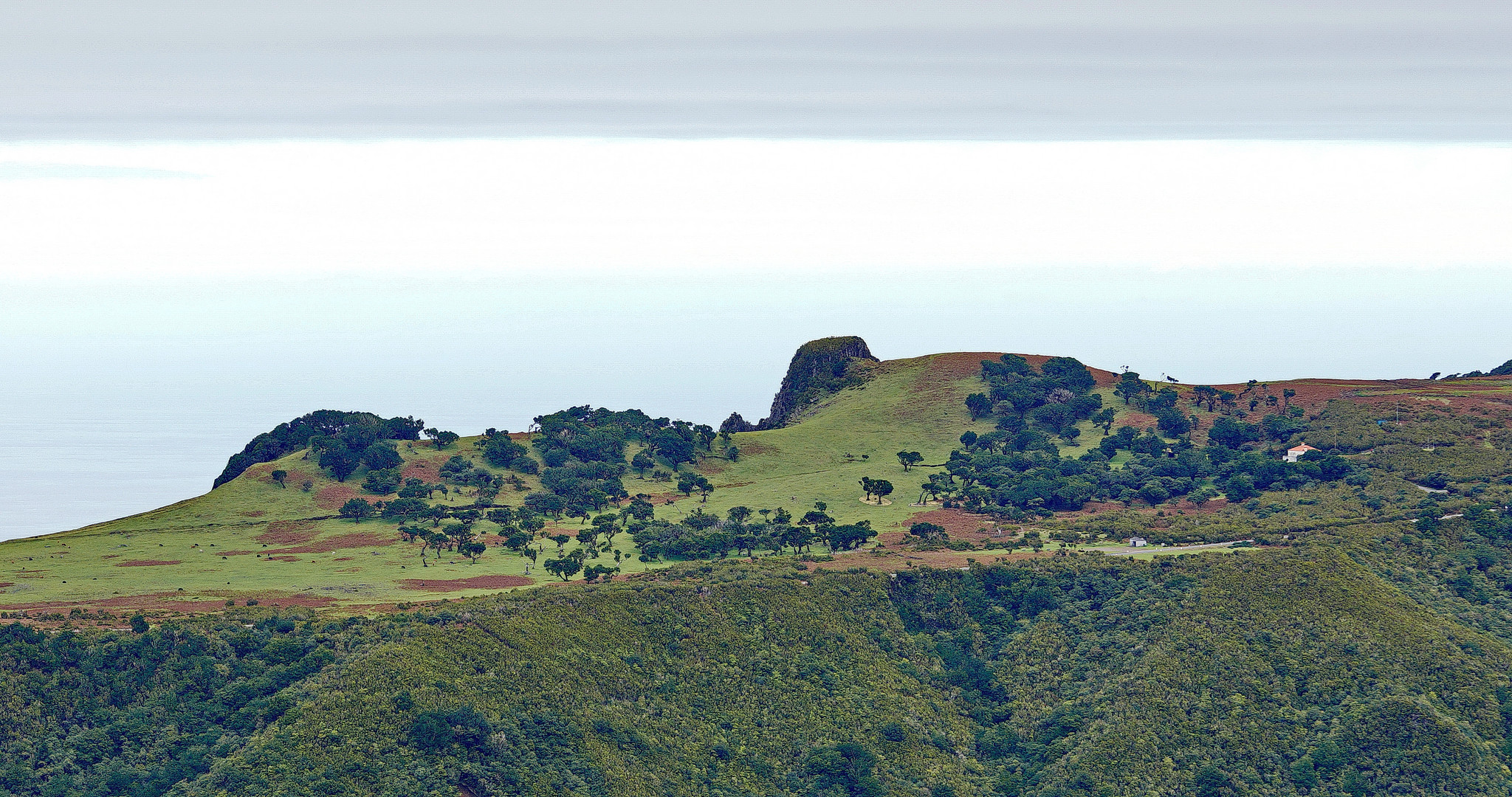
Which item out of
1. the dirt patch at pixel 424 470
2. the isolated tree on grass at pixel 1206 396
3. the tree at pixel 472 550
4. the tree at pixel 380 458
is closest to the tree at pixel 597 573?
the tree at pixel 472 550

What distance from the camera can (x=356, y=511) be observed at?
444 ft

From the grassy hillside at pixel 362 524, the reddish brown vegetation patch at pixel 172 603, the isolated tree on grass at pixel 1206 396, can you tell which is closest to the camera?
the reddish brown vegetation patch at pixel 172 603

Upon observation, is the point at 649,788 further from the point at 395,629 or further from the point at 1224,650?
the point at 1224,650

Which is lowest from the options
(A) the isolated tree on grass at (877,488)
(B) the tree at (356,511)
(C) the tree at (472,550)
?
(C) the tree at (472,550)

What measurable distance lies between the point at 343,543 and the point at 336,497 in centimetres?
1493

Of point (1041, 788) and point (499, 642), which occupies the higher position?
point (499, 642)

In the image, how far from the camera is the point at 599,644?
90.8 meters

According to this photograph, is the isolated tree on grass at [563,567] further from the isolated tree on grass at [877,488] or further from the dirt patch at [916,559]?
the isolated tree on grass at [877,488]

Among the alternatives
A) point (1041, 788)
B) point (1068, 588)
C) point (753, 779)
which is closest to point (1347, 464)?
point (1068, 588)

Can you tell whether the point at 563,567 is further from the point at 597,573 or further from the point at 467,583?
the point at 467,583

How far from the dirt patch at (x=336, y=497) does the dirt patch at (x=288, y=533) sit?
16.1 feet

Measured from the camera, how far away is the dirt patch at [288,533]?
127m

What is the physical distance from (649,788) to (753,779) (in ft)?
22.0

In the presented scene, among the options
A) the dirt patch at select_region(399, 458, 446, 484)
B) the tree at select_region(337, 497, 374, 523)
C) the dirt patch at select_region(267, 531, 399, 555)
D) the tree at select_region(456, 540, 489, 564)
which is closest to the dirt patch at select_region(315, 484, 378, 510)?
the tree at select_region(337, 497, 374, 523)
